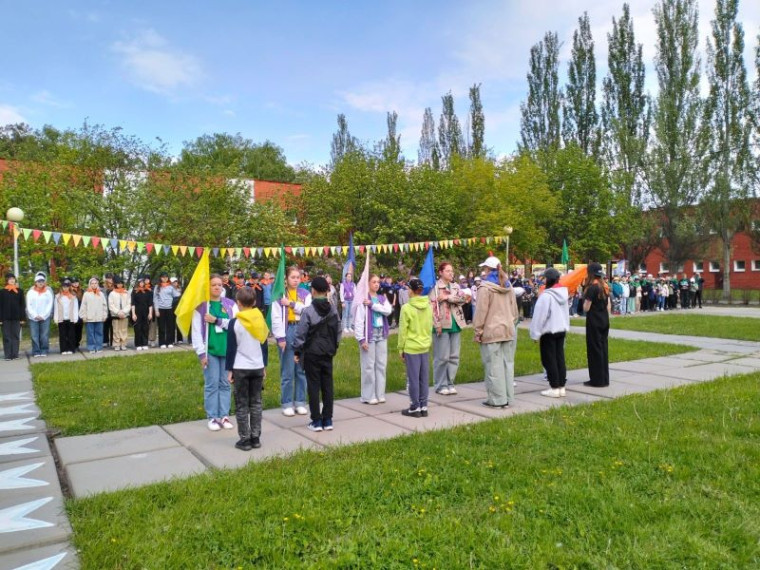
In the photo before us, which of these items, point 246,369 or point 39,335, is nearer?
point 246,369

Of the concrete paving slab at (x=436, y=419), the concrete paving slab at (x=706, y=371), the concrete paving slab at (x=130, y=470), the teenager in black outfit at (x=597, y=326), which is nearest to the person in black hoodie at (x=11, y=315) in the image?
the concrete paving slab at (x=130, y=470)

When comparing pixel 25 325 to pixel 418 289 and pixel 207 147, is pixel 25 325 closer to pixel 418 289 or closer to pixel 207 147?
pixel 418 289

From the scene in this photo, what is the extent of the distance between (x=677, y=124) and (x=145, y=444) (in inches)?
1639

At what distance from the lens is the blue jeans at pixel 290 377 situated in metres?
7.97

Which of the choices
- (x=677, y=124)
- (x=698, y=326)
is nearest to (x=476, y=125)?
(x=677, y=124)

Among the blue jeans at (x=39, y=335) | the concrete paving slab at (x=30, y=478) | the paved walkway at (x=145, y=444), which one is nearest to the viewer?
the paved walkway at (x=145, y=444)

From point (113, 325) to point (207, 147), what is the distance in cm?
4866

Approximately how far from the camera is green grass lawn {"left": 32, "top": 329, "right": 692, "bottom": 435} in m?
7.71

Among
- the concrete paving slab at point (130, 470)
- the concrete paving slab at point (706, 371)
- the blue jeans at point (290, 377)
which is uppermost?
the blue jeans at point (290, 377)

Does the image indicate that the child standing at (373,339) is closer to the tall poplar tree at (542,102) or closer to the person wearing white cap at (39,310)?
the person wearing white cap at (39,310)

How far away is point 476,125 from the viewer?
4569cm

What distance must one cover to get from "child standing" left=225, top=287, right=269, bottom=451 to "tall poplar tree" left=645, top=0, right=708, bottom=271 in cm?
4036

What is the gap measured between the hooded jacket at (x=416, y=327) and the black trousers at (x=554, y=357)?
2.21 m

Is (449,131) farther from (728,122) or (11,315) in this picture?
(11,315)
